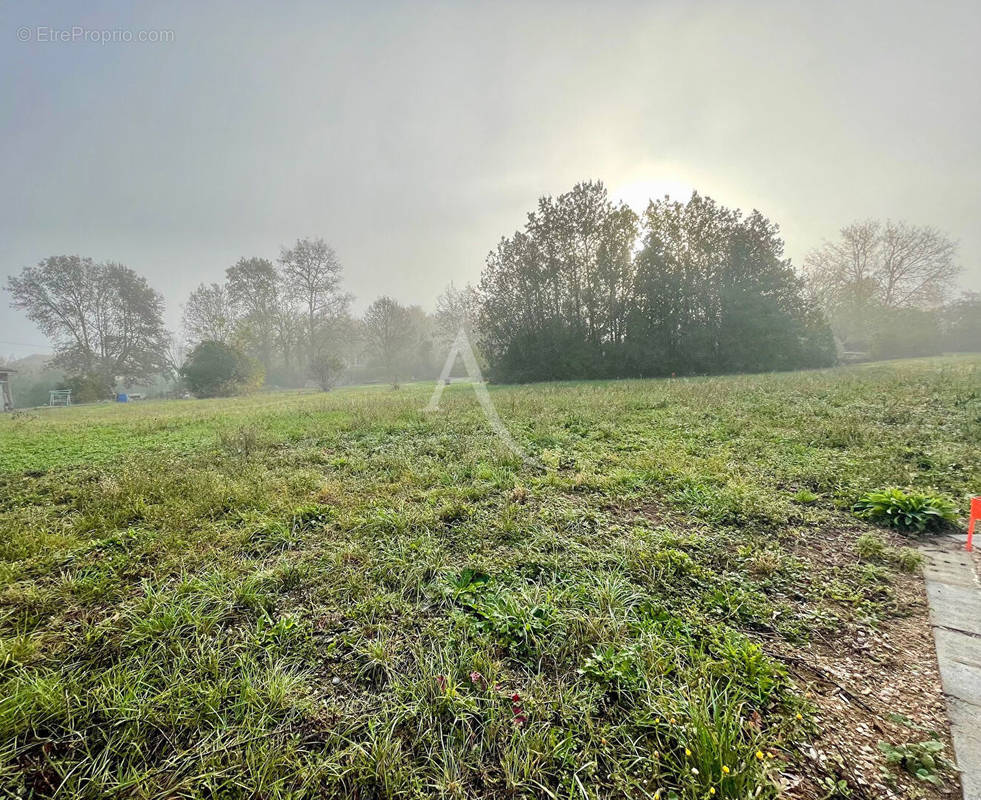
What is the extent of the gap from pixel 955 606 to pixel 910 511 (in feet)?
3.50

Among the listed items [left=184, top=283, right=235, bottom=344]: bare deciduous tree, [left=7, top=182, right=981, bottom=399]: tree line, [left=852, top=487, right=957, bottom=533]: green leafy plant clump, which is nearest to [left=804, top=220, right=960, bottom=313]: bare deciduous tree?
[left=7, top=182, right=981, bottom=399]: tree line

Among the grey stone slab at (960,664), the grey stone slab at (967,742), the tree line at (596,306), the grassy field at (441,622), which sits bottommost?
the grey stone slab at (960,664)

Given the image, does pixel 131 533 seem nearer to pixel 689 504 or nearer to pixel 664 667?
pixel 664 667

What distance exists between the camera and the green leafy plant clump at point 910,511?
2613 millimetres

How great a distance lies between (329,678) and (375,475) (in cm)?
271

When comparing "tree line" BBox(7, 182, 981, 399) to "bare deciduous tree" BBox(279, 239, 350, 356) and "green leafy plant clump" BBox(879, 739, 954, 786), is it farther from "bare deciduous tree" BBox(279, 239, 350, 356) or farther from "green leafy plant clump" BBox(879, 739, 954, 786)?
"green leafy plant clump" BBox(879, 739, 954, 786)

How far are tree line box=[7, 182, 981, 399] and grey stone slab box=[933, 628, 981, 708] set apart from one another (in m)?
18.4

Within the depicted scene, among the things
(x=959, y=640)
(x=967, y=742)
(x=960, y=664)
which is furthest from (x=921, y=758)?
(x=959, y=640)

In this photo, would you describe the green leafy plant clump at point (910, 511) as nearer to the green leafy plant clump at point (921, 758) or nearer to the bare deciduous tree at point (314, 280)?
the green leafy plant clump at point (921, 758)

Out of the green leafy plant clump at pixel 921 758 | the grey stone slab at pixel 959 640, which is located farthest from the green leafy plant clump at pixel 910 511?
the green leafy plant clump at pixel 921 758

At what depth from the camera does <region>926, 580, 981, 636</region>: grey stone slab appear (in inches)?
68.3

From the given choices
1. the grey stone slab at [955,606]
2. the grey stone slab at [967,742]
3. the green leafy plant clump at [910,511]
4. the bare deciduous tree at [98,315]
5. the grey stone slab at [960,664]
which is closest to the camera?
the grey stone slab at [967,742]

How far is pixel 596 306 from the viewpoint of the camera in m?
20.1

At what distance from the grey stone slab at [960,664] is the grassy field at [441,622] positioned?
0.62ft
